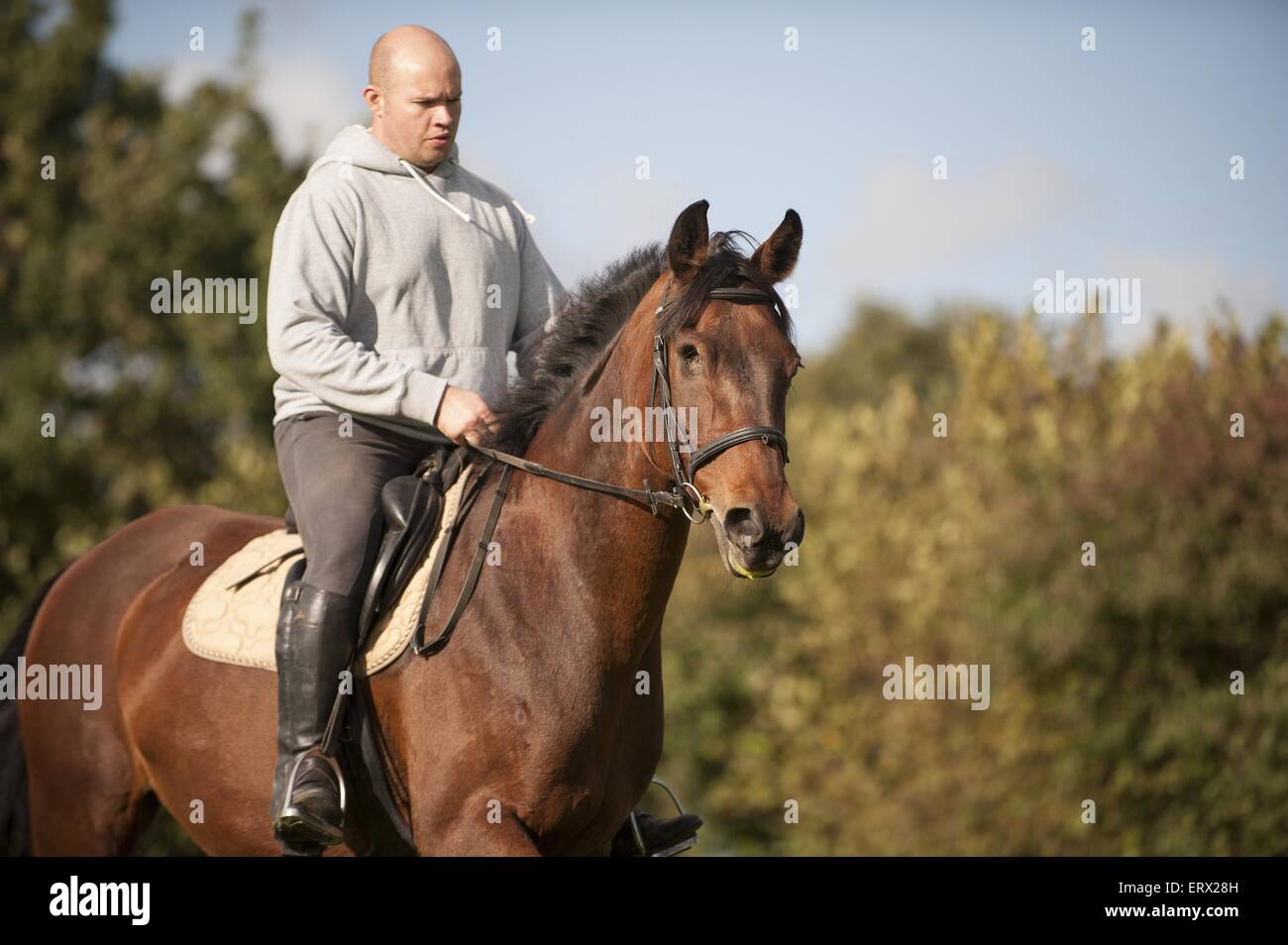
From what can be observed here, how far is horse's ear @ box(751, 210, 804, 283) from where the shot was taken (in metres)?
5.32

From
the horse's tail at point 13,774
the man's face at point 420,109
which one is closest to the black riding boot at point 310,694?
the man's face at point 420,109

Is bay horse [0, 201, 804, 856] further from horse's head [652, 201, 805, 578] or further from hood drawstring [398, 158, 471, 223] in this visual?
hood drawstring [398, 158, 471, 223]

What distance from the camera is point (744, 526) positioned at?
460 centimetres

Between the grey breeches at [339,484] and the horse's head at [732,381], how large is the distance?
130cm

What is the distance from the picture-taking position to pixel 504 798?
511 centimetres

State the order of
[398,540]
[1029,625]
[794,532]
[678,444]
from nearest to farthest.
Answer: [794,532]
[678,444]
[398,540]
[1029,625]

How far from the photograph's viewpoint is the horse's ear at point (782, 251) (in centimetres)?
532

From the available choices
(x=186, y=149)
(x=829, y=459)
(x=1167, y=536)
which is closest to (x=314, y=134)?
(x=186, y=149)

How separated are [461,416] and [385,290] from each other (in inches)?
29.1

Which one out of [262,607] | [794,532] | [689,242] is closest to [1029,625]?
[262,607]

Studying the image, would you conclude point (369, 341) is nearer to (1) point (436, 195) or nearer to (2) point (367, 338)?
(2) point (367, 338)

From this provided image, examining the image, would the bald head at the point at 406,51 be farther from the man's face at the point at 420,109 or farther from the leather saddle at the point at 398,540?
the leather saddle at the point at 398,540

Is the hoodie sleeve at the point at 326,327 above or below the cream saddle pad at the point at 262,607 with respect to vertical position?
above

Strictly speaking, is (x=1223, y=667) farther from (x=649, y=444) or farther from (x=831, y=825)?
(x=649, y=444)
